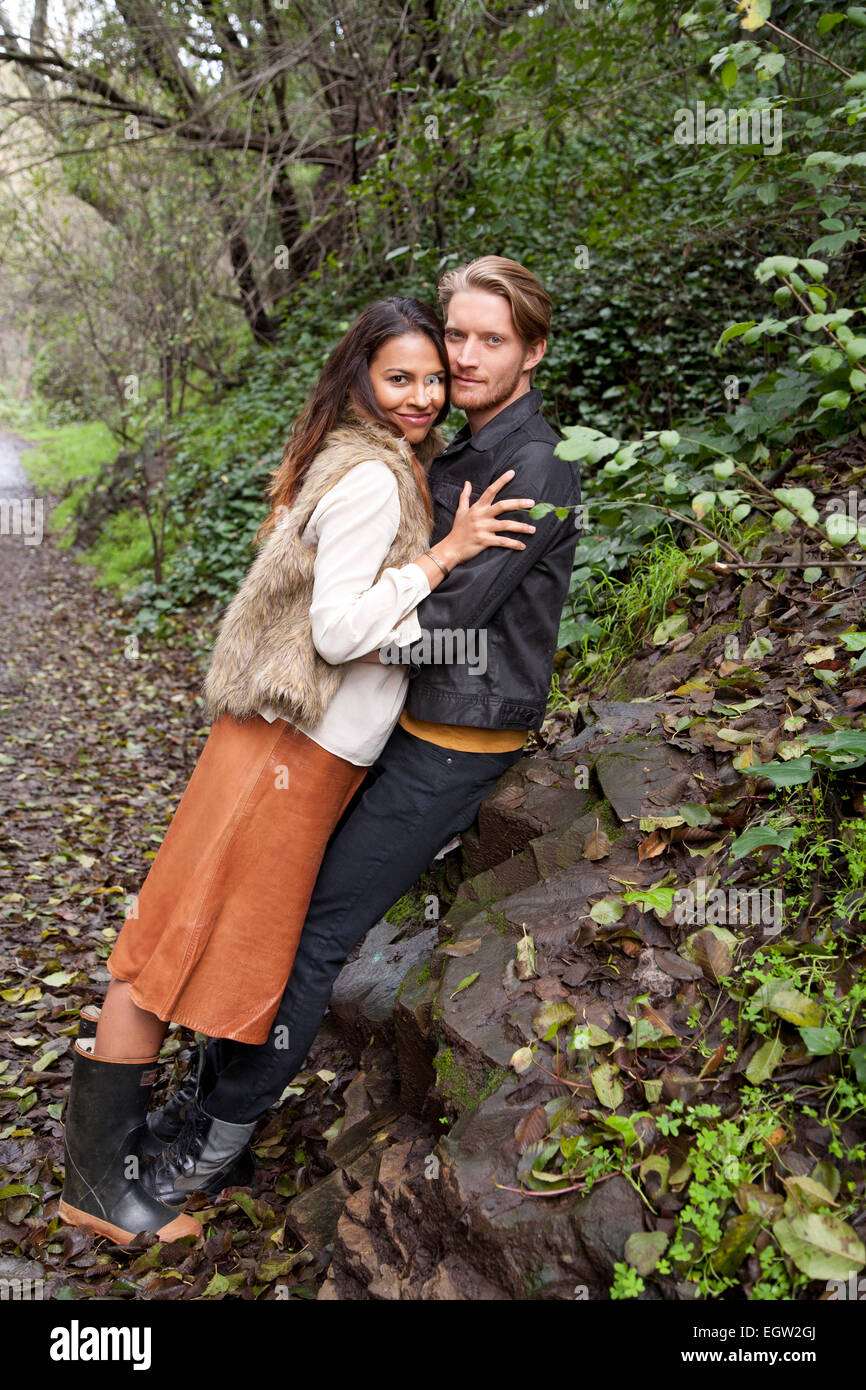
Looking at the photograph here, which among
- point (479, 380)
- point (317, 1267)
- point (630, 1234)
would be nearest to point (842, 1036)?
point (630, 1234)

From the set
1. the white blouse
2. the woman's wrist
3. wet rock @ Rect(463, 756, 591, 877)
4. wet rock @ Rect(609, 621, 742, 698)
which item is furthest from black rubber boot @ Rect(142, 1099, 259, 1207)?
wet rock @ Rect(609, 621, 742, 698)

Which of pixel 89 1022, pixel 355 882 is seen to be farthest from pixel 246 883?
pixel 89 1022

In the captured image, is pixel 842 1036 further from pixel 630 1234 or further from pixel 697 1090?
pixel 630 1234

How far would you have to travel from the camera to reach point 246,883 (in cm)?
254

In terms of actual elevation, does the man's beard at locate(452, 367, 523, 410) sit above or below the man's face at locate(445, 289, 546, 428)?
below

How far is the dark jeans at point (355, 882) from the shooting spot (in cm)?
260

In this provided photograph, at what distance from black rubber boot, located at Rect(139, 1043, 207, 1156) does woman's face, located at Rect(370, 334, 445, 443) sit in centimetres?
198

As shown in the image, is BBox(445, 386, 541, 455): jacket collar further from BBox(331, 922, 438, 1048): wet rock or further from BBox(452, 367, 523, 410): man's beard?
BBox(331, 922, 438, 1048): wet rock

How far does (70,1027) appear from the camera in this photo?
3586 millimetres

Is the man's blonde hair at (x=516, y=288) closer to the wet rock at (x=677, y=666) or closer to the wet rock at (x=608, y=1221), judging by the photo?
the wet rock at (x=677, y=666)

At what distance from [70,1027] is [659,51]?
6703 millimetres

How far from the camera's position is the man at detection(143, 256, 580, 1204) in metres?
2.51

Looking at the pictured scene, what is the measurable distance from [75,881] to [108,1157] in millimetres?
2038

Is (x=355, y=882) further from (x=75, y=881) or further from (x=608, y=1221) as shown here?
(x=75, y=881)
